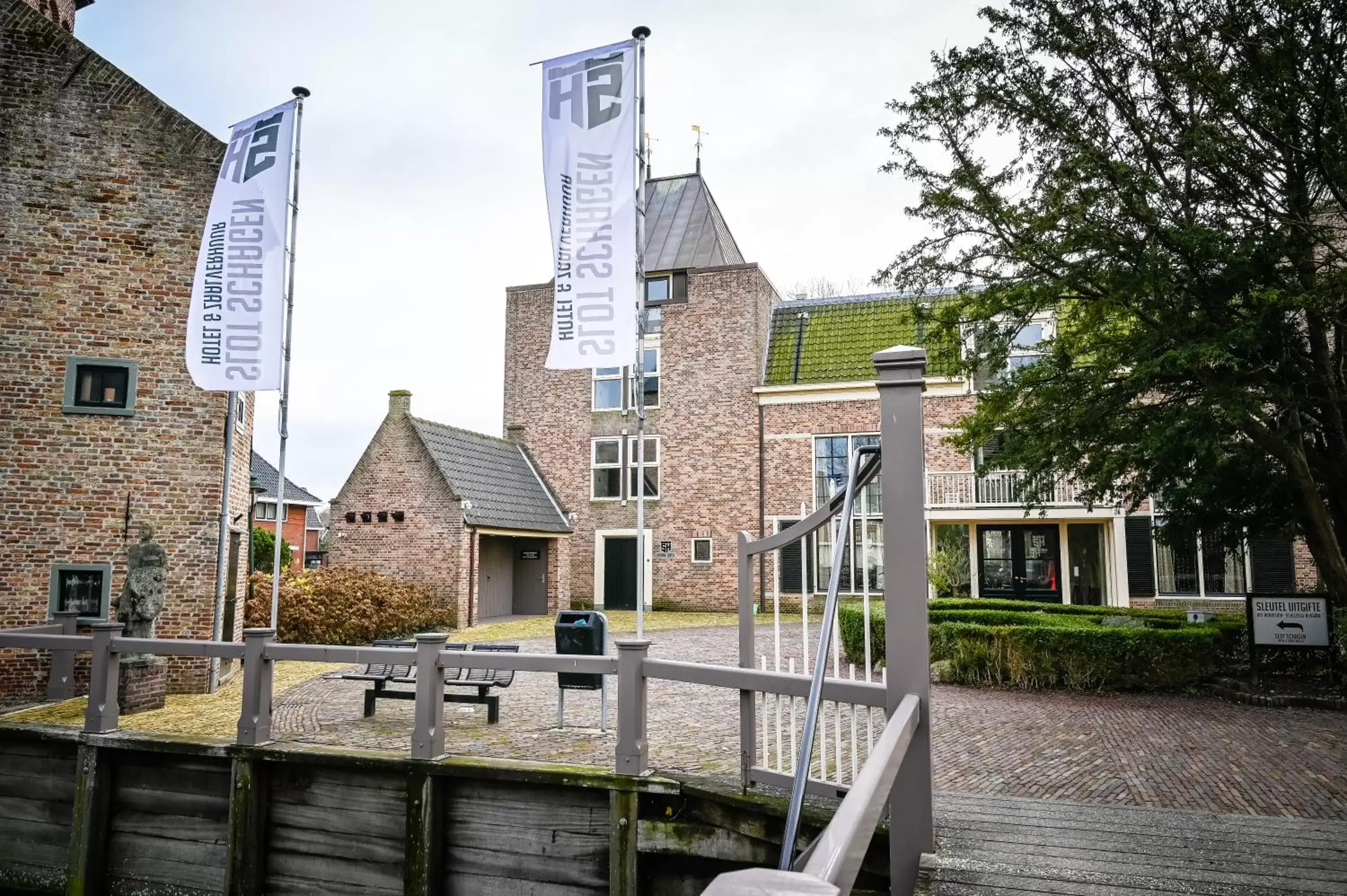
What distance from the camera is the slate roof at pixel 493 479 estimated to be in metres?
20.7

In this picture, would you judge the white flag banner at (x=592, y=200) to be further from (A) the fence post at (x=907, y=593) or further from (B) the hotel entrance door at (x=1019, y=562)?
(B) the hotel entrance door at (x=1019, y=562)

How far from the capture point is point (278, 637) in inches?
610

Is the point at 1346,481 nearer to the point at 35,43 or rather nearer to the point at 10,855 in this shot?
the point at 10,855

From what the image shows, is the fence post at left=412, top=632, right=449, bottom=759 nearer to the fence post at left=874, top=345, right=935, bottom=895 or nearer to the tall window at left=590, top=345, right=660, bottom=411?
the fence post at left=874, top=345, right=935, bottom=895

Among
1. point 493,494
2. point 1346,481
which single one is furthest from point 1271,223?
point 493,494

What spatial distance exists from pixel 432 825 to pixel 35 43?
458 inches

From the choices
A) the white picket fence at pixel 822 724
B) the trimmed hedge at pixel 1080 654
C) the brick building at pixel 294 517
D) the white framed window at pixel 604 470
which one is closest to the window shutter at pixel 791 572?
the white framed window at pixel 604 470

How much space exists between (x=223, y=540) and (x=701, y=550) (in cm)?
1486

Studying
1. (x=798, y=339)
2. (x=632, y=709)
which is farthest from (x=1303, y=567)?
(x=632, y=709)

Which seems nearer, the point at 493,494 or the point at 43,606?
the point at 43,606

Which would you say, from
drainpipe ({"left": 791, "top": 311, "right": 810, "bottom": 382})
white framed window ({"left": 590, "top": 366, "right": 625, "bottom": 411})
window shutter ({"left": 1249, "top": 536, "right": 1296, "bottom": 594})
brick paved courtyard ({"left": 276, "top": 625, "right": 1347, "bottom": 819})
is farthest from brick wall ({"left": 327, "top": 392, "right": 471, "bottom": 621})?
window shutter ({"left": 1249, "top": 536, "right": 1296, "bottom": 594})

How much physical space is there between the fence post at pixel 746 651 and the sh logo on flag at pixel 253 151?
8.56m

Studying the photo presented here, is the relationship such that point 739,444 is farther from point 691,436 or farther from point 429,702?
point 429,702

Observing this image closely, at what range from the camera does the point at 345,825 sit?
6.61 meters
